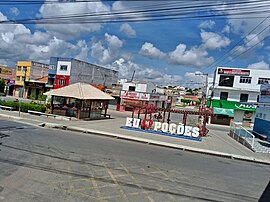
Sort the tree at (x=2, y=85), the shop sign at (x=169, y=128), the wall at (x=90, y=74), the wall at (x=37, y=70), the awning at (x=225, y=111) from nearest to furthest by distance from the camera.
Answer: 1. the shop sign at (x=169, y=128)
2. the awning at (x=225, y=111)
3. the wall at (x=90, y=74)
4. the wall at (x=37, y=70)
5. the tree at (x=2, y=85)

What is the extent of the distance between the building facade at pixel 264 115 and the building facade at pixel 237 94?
10490 millimetres

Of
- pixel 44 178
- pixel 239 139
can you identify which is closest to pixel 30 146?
pixel 44 178

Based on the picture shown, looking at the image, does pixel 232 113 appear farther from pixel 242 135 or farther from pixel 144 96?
pixel 242 135

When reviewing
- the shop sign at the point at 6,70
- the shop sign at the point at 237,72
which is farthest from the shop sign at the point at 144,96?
the shop sign at the point at 6,70

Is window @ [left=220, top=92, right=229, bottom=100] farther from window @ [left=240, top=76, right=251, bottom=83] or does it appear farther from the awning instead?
window @ [left=240, top=76, right=251, bottom=83]

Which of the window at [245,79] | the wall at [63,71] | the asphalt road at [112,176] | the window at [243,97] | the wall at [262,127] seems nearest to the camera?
the asphalt road at [112,176]

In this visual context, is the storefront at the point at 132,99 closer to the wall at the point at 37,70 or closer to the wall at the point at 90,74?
the wall at the point at 90,74

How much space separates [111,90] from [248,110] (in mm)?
23696

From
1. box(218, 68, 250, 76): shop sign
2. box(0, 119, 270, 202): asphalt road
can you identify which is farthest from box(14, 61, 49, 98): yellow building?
box(0, 119, 270, 202): asphalt road

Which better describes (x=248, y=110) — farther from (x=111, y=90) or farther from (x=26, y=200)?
(x=26, y=200)

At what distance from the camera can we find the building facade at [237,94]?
38781mm

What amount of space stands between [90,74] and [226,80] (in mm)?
28186

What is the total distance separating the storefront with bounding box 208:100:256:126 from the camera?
38.7m

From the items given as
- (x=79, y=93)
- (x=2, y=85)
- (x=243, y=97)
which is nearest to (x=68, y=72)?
(x=2, y=85)
